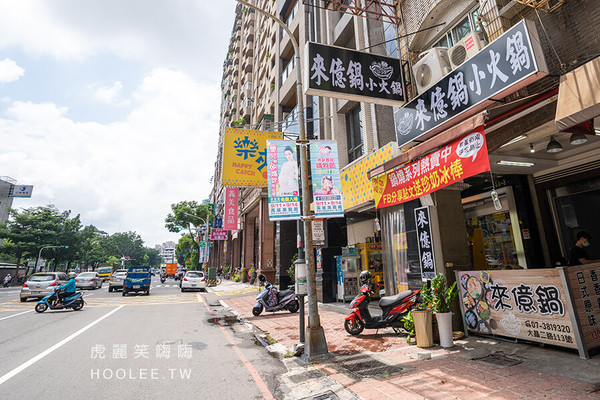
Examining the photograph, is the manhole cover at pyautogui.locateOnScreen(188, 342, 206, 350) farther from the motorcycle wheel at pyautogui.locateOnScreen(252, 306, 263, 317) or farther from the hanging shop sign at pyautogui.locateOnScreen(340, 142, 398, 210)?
the hanging shop sign at pyautogui.locateOnScreen(340, 142, 398, 210)

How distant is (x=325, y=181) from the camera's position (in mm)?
6273

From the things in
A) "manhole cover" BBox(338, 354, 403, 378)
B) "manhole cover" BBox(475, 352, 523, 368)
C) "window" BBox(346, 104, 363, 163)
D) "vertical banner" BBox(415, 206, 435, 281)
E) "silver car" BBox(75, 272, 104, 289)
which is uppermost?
"window" BBox(346, 104, 363, 163)

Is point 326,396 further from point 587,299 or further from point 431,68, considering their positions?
point 431,68

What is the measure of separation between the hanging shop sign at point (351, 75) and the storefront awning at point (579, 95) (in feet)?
11.7

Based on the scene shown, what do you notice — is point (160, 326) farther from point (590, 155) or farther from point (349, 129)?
point (590, 155)

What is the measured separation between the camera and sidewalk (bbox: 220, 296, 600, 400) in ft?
11.8

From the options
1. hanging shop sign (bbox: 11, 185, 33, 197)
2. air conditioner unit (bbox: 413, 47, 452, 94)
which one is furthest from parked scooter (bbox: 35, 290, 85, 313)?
hanging shop sign (bbox: 11, 185, 33, 197)

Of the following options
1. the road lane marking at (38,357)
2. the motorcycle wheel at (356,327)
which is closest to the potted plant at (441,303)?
the motorcycle wheel at (356,327)

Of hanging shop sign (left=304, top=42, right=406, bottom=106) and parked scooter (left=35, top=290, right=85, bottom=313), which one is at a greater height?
hanging shop sign (left=304, top=42, right=406, bottom=106)

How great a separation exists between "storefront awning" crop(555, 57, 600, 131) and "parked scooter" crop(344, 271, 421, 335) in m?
4.40

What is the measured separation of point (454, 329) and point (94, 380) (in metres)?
6.80

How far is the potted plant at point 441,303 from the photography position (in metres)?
5.55

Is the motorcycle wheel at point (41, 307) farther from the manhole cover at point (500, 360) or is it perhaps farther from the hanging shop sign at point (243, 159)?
the manhole cover at point (500, 360)

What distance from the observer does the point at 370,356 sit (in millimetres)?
5379
